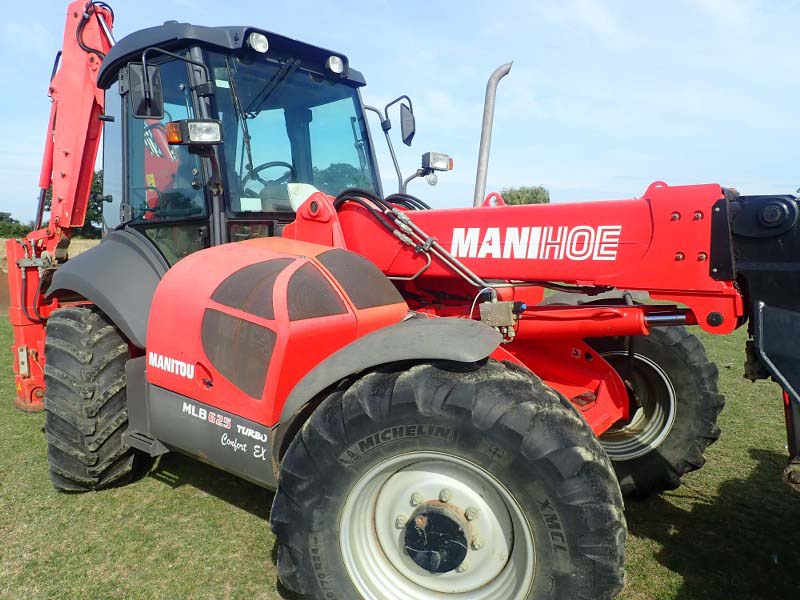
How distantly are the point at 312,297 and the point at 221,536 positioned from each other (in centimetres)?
152

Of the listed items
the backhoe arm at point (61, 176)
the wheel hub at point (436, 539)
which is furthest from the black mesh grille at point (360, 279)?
the backhoe arm at point (61, 176)

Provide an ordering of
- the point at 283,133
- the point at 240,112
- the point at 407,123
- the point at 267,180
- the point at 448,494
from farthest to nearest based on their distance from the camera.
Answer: the point at 407,123
the point at 283,133
the point at 267,180
the point at 240,112
the point at 448,494

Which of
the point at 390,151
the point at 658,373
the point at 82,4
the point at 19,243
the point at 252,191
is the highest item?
the point at 82,4

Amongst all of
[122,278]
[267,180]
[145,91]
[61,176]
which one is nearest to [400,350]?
[267,180]

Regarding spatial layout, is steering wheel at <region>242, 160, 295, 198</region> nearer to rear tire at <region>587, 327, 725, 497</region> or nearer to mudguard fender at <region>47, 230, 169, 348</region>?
mudguard fender at <region>47, 230, 169, 348</region>

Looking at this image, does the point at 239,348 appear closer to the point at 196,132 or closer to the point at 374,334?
the point at 374,334

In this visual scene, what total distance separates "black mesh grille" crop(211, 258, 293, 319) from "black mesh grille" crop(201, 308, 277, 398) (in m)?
0.06

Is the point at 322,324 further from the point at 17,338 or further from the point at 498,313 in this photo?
the point at 17,338

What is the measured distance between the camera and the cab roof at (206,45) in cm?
327

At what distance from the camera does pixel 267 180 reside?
11.3ft

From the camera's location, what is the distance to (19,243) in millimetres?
5266

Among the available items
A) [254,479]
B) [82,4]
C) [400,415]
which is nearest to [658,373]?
[400,415]

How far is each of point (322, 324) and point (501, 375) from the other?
0.82 metres

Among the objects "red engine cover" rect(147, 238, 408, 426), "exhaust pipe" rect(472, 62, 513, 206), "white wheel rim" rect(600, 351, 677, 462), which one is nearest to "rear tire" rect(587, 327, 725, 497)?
"white wheel rim" rect(600, 351, 677, 462)
